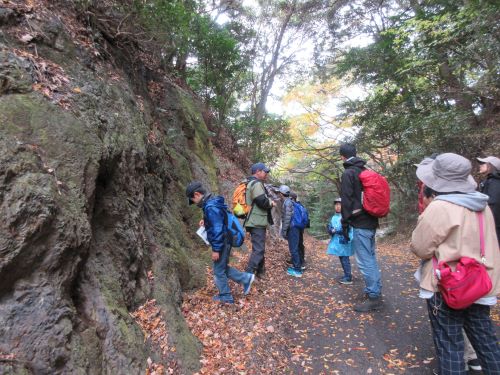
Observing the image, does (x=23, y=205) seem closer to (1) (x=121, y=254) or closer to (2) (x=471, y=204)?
(1) (x=121, y=254)

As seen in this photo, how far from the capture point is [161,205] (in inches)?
242

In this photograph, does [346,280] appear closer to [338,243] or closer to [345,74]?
[338,243]

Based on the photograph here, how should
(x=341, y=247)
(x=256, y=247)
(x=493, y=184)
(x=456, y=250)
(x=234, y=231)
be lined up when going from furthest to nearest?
(x=341, y=247), (x=256, y=247), (x=234, y=231), (x=493, y=184), (x=456, y=250)

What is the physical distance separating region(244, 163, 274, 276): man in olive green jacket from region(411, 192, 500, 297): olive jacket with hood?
3.62 m

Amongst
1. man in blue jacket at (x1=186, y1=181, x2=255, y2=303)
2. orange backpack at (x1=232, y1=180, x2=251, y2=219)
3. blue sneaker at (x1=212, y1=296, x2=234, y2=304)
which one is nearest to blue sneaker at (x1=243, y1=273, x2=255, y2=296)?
man in blue jacket at (x1=186, y1=181, x2=255, y2=303)

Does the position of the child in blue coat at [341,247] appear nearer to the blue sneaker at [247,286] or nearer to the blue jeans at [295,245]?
the blue jeans at [295,245]

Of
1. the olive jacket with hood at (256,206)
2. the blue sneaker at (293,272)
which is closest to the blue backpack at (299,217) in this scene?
the blue sneaker at (293,272)

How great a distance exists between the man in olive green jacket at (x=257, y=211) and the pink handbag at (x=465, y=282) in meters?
3.84

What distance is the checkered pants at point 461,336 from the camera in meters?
3.01

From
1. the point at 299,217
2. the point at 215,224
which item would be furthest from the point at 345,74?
the point at 215,224

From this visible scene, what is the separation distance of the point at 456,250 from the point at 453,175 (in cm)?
70

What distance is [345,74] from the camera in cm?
1633

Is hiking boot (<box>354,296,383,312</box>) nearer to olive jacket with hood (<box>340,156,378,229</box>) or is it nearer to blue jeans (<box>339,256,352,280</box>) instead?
olive jacket with hood (<box>340,156,378,229</box>)

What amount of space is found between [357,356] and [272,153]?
14.3m
